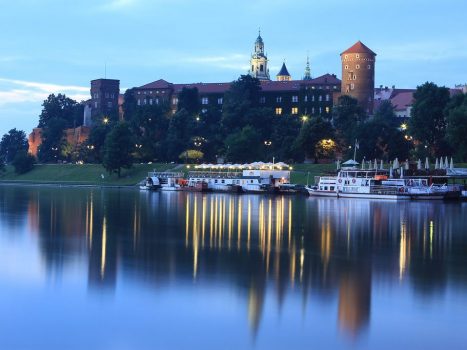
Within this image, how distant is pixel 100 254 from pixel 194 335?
9662mm

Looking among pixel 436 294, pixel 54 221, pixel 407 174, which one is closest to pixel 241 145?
pixel 407 174

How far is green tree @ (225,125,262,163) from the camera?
279 feet

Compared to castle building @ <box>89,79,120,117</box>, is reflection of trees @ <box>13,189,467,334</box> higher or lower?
lower

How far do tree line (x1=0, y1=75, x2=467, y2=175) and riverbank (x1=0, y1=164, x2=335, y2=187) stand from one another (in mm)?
1691

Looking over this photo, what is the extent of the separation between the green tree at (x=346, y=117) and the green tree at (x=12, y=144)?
54.9 metres

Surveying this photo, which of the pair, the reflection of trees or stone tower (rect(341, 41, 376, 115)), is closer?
the reflection of trees

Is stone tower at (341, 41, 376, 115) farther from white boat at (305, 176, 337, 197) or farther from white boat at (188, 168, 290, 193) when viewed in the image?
white boat at (305, 176, 337, 197)

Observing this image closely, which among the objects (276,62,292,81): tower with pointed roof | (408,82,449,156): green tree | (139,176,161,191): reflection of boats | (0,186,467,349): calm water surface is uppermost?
(276,62,292,81): tower with pointed roof

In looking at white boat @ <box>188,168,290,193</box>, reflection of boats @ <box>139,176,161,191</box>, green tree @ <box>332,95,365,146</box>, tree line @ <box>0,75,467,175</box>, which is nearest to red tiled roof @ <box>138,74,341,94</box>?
tree line @ <box>0,75,467,175</box>

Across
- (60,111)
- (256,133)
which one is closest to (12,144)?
(60,111)

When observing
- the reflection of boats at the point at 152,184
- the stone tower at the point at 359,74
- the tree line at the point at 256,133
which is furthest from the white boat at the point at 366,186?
the stone tower at the point at 359,74

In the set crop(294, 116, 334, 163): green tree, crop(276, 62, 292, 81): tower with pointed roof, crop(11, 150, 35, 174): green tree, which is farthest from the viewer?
crop(276, 62, 292, 81): tower with pointed roof

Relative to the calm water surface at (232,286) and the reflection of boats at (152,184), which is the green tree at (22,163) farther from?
the calm water surface at (232,286)

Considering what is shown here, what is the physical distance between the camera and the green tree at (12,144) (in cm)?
12569
